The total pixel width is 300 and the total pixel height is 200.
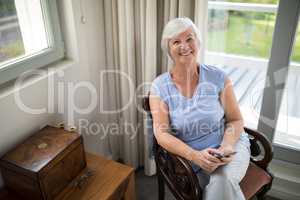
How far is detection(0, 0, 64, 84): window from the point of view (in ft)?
4.71

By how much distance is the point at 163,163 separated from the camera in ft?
5.16

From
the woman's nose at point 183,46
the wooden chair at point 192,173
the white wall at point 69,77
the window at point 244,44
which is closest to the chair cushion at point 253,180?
the wooden chair at point 192,173

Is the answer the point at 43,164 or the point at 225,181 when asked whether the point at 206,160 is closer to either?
the point at 225,181

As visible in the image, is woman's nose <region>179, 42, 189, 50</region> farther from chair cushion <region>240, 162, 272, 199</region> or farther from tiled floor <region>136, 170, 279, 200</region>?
tiled floor <region>136, 170, 279, 200</region>

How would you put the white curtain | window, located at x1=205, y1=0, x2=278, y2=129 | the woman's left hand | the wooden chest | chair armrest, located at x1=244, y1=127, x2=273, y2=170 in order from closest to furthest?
the wooden chest < the woman's left hand < chair armrest, located at x1=244, y1=127, x2=273, y2=170 < the white curtain < window, located at x1=205, y1=0, x2=278, y2=129

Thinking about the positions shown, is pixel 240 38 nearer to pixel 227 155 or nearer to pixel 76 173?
pixel 227 155

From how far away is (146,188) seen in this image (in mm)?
2104

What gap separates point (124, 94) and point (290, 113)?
1.17m

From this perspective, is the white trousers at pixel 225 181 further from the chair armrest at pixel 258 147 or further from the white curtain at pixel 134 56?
the white curtain at pixel 134 56

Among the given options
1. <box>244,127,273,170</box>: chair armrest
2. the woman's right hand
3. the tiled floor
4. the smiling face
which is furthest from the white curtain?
<box>244,127,273,170</box>: chair armrest

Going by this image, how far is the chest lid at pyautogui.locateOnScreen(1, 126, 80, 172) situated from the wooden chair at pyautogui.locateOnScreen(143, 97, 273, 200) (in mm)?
465

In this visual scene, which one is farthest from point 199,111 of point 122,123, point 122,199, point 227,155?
point 122,123

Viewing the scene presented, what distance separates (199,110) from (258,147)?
39 centimetres

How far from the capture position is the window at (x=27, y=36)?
56.5 inches
